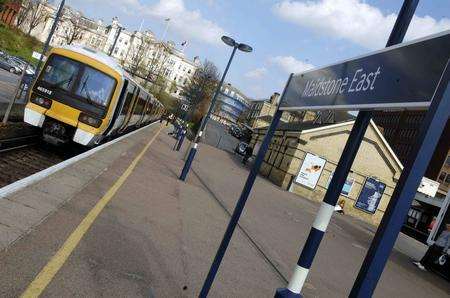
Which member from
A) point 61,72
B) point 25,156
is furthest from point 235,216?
point 61,72

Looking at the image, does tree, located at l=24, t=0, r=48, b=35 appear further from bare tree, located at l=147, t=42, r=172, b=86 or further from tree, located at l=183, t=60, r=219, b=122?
tree, located at l=183, t=60, r=219, b=122

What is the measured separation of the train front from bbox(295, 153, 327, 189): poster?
1885 centimetres

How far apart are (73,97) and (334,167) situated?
21.6 m

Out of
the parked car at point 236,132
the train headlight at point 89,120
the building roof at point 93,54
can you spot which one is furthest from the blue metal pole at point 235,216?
the parked car at point 236,132

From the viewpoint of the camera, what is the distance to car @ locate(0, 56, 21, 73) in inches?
1921

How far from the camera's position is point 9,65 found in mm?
49062

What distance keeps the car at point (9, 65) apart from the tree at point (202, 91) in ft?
80.5

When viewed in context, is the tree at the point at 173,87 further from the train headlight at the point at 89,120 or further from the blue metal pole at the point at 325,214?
the blue metal pole at the point at 325,214

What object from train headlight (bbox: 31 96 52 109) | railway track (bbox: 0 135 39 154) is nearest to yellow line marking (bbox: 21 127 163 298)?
railway track (bbox: 0 135 39 154)

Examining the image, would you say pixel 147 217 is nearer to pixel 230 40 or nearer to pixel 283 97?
pixel 283 97

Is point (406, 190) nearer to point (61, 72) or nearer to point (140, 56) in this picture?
point (61, 72)

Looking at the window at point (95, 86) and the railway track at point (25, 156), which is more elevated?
the window at point (95, 86)

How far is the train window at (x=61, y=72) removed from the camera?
52.0ft

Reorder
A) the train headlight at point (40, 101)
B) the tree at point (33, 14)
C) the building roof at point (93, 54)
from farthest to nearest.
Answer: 1. the tree at point (33, 14)
2. the building roof at point (93, 54)
3. the train headlight at point (40, 101)
